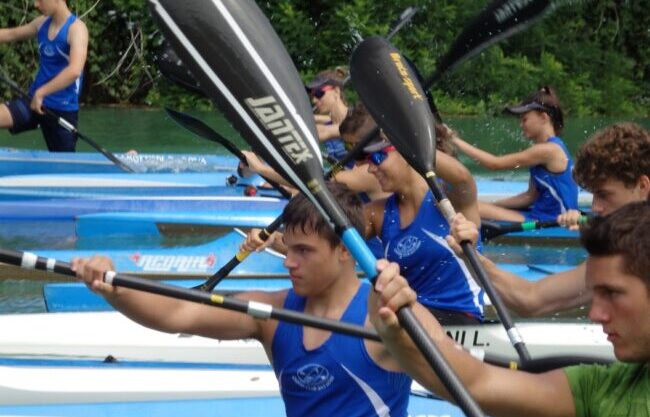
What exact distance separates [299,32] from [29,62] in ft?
12.2

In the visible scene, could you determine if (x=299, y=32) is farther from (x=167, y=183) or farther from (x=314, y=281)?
(x=314, y=281)

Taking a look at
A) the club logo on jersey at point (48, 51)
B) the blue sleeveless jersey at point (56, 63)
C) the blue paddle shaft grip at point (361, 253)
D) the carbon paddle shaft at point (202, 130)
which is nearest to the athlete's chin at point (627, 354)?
the blue paddle shaft grip at point (361, 253)

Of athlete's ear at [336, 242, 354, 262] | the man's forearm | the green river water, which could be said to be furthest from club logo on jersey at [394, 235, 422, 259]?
the man's forearm

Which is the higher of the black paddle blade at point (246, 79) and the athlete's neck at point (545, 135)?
the black paddle blade at point (246, 79)

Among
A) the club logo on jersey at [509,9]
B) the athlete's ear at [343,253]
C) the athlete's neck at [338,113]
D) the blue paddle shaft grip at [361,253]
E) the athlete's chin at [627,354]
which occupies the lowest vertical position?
the athlete's neck at [338,113]

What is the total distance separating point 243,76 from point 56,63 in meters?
6.27

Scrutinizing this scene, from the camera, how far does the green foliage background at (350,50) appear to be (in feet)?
51.4

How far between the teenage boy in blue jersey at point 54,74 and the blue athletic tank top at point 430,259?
4.54 meters

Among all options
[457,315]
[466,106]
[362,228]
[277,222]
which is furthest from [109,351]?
[466,106]

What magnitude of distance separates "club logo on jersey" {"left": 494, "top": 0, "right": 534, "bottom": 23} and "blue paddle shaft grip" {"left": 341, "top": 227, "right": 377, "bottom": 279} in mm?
1095

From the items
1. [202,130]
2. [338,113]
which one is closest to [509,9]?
[202,130]

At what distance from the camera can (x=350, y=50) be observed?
50.8 ft

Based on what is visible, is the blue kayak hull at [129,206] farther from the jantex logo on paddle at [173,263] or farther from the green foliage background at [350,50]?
the green foliage background at [350,50]

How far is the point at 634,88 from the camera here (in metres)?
17.5
